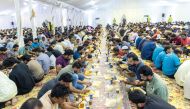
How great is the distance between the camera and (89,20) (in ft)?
151

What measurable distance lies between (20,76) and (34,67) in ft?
3.21

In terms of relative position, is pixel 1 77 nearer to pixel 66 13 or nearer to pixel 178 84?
pixel 178 84

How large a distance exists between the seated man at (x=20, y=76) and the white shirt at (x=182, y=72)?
4.77 metres

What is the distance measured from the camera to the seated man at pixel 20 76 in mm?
7328

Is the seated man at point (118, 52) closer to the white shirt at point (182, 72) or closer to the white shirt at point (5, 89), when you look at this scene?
the white shirt at point (182, 72)

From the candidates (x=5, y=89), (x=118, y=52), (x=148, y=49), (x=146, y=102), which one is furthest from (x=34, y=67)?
(x=148, y=49)

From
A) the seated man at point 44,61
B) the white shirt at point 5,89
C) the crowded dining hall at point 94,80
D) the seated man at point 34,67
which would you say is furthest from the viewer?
the seated man at point 44,61

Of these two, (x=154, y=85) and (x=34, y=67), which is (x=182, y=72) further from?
(x=34, y=67)

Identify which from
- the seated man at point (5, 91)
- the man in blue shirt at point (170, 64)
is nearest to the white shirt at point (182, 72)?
the man in blue shirt at point (170, 64)

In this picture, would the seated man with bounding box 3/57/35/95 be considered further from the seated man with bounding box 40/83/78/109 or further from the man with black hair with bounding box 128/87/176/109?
the man with black hair with bounding box 128/87/176/109

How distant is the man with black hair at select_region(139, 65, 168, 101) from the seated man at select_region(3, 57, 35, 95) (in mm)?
3772

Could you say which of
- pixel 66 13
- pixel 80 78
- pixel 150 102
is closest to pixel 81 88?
pixel 80 78

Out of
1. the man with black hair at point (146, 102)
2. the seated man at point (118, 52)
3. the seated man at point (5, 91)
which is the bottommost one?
the seated man at point (5, 91)

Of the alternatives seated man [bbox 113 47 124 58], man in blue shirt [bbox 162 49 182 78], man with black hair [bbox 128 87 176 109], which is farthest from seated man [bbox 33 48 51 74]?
man with black hair [bbox 128 87 176 109]
